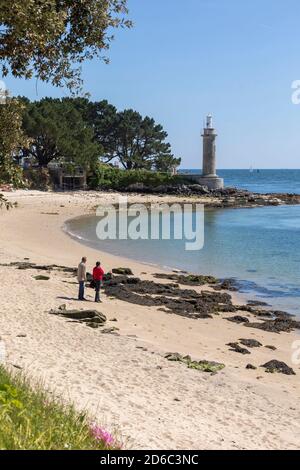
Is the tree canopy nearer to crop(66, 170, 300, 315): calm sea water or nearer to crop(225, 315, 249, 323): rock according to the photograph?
crop(66, 170, 300, 315): calm sea water

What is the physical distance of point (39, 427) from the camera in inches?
208

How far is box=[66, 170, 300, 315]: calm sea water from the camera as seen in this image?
25359 millimetres

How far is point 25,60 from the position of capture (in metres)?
9.88

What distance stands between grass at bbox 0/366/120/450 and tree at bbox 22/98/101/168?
6453cm

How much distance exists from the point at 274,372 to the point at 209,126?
80.9 metres

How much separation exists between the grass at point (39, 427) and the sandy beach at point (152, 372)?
142cm

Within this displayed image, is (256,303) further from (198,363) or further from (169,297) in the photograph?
(198,363)

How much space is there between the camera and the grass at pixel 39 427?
481 centimetres

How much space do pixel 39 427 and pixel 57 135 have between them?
69.0m

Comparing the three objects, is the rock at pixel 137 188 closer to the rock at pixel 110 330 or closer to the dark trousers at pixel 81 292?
the dark trousers at pixel 81 292

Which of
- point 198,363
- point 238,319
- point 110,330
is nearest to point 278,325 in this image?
point 238,319

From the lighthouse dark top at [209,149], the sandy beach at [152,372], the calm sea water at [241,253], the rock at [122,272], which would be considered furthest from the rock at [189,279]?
the lighthouse dark top at [209,149]

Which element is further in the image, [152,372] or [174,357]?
[174,357]

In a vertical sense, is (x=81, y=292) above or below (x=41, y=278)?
above
